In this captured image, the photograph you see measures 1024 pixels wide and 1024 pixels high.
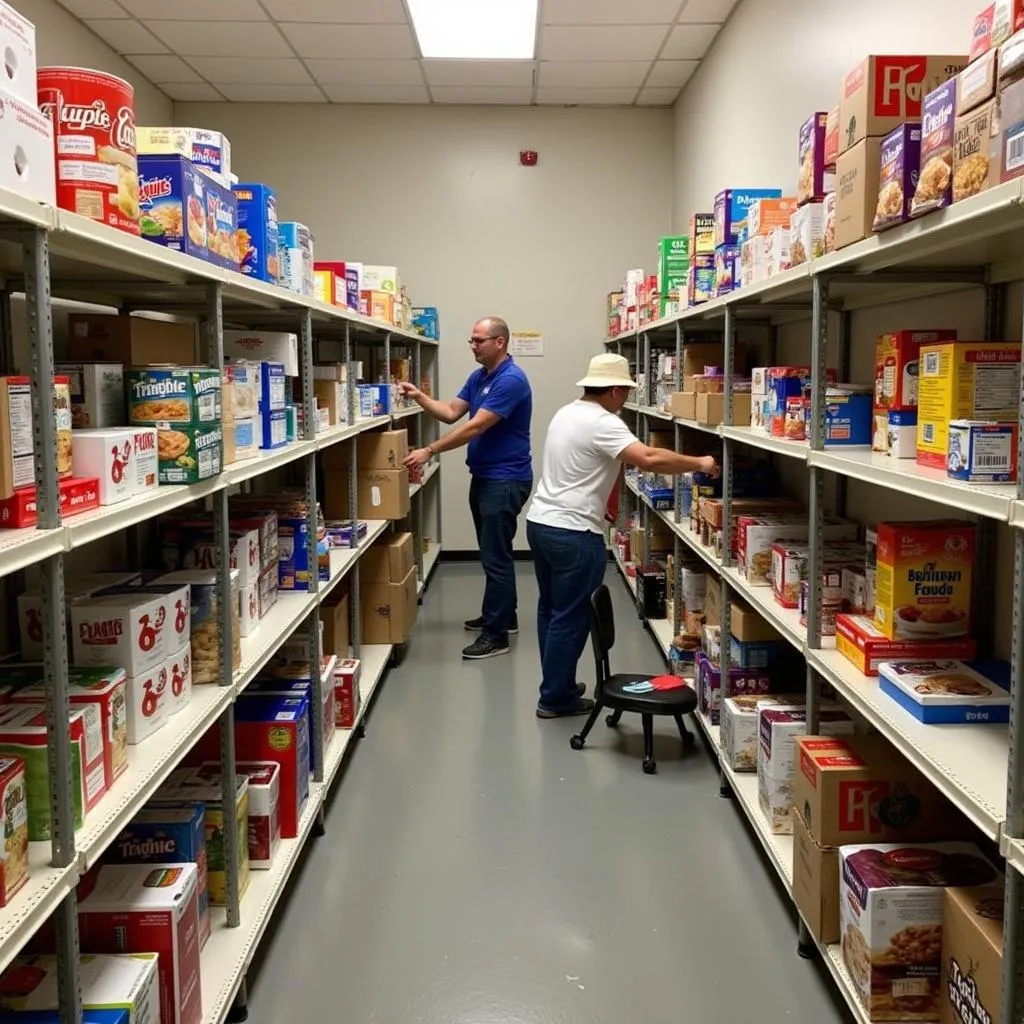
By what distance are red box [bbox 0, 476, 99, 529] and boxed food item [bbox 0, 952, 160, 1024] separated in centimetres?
80

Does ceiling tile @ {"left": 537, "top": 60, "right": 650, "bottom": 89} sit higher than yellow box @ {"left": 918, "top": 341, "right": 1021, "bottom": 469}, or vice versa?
ceiling tile @ {"left": 537, "top": 60, "right": 650, "bottom": 89}

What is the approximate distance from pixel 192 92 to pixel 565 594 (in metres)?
5.54

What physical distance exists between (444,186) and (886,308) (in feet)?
17.8

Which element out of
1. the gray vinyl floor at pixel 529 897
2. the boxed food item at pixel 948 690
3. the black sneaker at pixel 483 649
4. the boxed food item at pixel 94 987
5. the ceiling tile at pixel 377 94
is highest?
the ceiling tile at pixel 377 94

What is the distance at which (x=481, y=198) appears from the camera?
26.1 ft

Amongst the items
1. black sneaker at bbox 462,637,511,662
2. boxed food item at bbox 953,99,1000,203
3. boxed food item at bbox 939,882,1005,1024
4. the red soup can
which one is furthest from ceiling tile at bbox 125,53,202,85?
boxed food item at bbox 939,882,1005,1024

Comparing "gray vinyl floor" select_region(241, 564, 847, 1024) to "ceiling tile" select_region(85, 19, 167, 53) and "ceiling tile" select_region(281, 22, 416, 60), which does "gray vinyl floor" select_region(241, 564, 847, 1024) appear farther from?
"ceiling tile" select_region(85, 19, 167, 53)

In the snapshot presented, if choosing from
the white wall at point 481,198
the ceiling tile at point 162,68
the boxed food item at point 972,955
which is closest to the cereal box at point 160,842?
the boxed food item at point 972,955

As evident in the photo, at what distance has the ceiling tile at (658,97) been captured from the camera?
24.0ft

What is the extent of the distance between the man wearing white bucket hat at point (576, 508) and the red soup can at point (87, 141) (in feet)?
8.49

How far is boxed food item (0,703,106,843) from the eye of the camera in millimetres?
1621

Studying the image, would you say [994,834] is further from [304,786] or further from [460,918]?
[304,786]

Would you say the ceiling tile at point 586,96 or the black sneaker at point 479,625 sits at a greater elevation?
the ceiling tile at point 586,96

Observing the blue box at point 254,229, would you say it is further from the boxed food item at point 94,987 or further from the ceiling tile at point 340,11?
the ceiling tile at point 340,11
